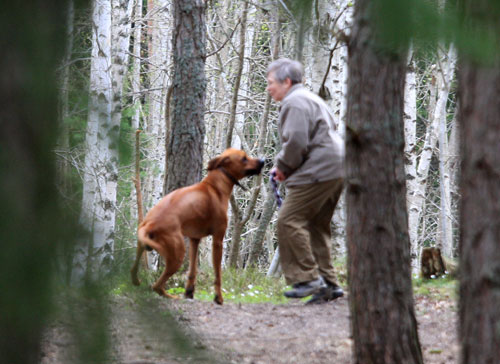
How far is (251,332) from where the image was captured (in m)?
5.41

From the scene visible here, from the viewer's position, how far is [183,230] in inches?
255

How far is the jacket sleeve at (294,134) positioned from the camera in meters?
6.41

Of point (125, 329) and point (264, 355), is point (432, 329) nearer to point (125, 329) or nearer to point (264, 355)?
point (264, 355)

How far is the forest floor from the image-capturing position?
1076 mm

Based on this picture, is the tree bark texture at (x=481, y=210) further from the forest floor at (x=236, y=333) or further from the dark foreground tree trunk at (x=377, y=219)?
the forest floor at (x=236, y=333)

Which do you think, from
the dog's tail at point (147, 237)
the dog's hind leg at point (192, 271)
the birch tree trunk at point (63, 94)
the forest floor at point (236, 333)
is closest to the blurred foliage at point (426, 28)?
the birch tree trunk at point (63, 94)

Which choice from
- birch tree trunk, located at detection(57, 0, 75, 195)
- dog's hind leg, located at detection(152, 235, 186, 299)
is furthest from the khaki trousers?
birch tree trunk, located at detection(57, 0, 75, 195)

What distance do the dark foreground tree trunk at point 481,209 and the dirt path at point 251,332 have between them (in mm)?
1040

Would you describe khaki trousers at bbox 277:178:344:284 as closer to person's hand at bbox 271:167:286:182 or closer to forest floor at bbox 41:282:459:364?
person's hand at bbox 271:167:286:182

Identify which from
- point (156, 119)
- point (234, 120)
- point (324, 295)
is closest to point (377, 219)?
point (324, 295)

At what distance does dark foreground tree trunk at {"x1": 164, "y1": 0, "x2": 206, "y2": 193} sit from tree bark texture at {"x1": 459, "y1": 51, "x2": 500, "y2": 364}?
5.79m

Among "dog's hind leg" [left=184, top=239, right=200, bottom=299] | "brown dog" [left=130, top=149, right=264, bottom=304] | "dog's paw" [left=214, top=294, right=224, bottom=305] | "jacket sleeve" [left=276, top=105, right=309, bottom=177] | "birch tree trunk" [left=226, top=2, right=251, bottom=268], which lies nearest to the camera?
"brown dog" [left=130, top=149, right=264, bottom=304]

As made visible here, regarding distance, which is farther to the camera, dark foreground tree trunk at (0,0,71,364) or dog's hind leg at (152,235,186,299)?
dog's hind leg at (152,235,186,299)

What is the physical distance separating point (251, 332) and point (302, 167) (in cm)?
194
